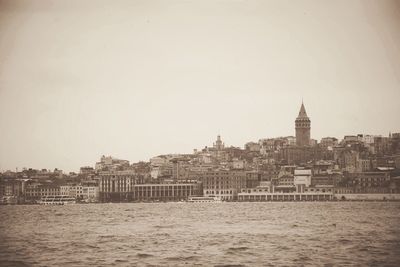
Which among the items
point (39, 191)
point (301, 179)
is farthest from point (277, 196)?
point (39, 191)

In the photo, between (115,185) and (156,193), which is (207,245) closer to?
(156,193)

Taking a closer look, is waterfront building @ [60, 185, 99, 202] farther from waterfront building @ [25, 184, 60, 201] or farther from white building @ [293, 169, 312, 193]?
white building @ [293, 169, 312, 193]

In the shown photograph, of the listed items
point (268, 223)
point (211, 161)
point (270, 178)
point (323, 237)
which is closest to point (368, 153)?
point (270, 178)

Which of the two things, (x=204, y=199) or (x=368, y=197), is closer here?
(x=368, y=197)

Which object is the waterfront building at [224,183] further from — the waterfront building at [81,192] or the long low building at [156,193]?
the waterfront building at [81,192]

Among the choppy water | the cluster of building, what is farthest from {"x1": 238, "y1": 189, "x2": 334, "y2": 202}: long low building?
the choppy water

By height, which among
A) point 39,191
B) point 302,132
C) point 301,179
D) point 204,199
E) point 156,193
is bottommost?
point 204,199

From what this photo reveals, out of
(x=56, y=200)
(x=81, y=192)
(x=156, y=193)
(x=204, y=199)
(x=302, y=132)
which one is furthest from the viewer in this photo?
(x=302, y=132)

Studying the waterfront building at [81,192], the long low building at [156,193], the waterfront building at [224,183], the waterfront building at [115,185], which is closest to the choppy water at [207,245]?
the waterfront building at [81,192]

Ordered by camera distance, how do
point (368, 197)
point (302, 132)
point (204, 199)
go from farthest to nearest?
point (302, 132), point (204, 199), point (368, 197)
